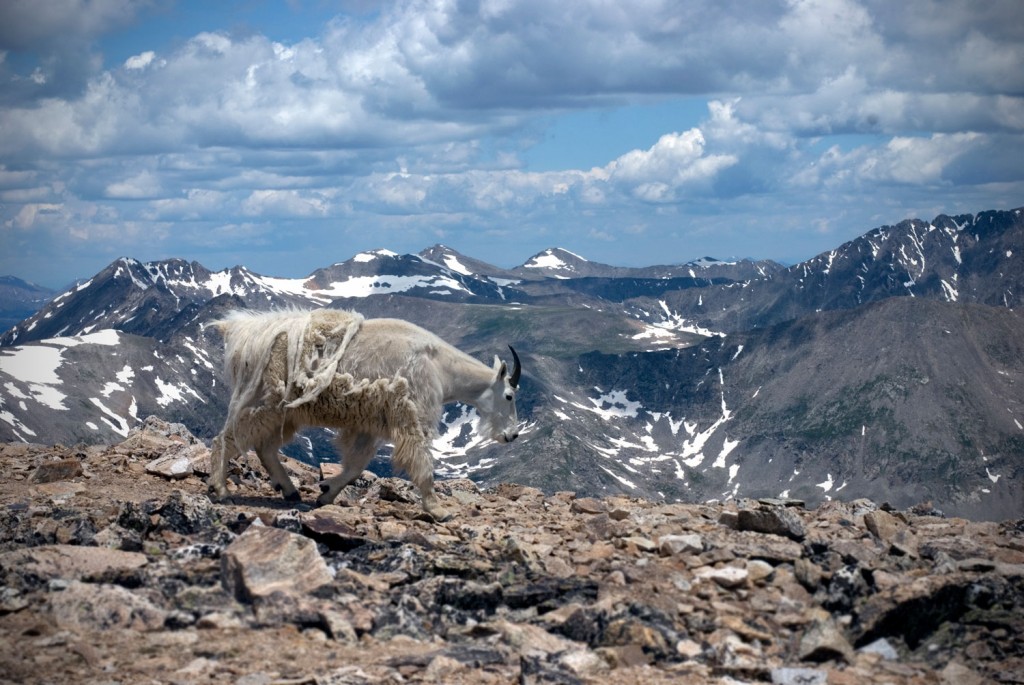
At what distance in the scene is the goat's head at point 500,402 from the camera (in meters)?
21.7

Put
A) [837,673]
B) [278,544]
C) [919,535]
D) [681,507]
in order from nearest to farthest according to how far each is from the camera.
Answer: [837,673] < [278,544] < [919,535] < [681,507]

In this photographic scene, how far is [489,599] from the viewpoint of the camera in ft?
41.8

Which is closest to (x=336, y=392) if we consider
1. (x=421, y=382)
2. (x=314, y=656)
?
(x=421, y=382)

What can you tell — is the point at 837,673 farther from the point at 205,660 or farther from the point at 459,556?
the point at 205,660

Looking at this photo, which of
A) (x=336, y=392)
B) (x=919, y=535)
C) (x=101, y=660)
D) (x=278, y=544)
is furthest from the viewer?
(x=336, y=392)

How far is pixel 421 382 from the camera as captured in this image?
61.7 feet

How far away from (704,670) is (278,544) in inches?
205

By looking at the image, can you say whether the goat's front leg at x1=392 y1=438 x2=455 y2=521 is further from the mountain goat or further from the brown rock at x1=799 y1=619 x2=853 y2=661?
the brown rock at x1=799 y1=619 x2=853 y2=661

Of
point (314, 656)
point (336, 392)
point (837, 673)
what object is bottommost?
point (837, 673)

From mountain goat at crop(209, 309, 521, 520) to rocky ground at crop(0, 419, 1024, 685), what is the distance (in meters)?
1.69

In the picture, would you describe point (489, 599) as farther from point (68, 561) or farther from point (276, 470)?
point (276, 470)

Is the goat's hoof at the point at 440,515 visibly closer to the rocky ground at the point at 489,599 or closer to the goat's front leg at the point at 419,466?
the goat's front leg at the point at 419,466

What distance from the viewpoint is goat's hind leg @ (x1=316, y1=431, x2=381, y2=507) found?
19172 millimetres

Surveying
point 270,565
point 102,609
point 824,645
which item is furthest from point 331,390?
point 824,645
